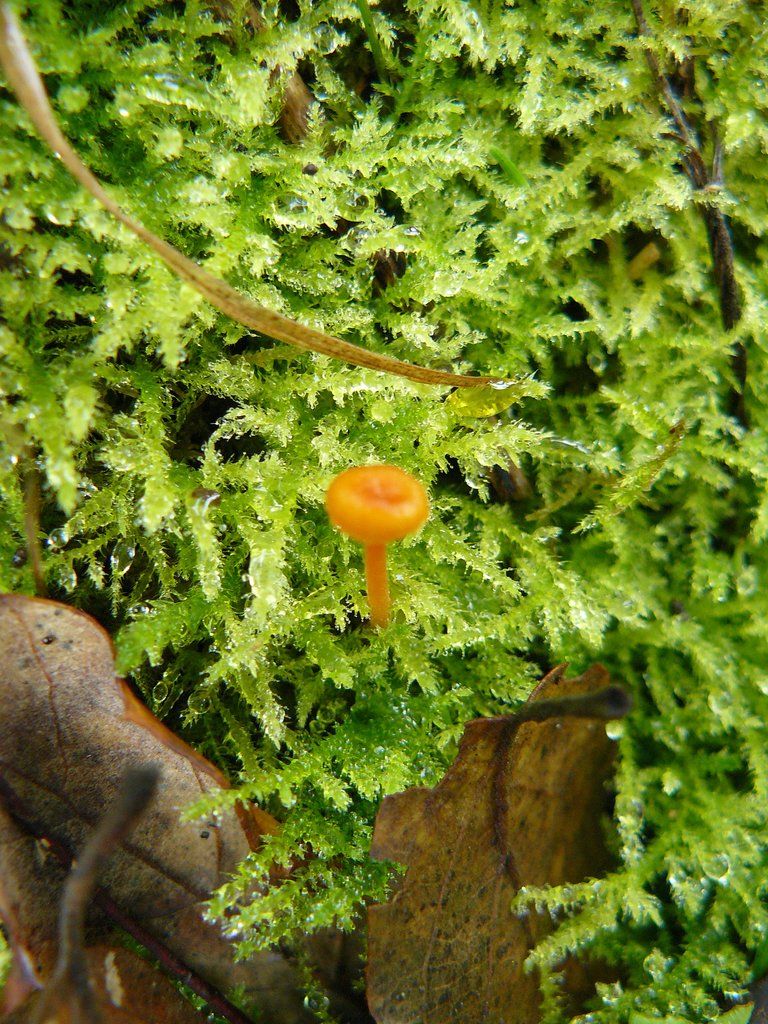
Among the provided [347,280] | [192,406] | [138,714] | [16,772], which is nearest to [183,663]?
[138,714]

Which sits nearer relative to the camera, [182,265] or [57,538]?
[182,265]

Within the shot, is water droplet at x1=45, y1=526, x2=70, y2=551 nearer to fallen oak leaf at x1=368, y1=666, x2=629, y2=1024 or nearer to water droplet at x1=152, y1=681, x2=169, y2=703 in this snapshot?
water droplet at x1=152, y1=681, x2=169, y2=703

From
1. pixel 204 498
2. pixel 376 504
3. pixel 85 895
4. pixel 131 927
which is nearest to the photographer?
pixel 85 895

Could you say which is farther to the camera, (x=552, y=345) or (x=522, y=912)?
(x=552, y=345)

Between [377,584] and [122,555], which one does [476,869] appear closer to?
[377,584]

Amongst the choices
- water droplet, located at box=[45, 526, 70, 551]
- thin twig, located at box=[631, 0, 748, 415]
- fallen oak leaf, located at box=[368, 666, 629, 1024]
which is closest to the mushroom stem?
fallen oak leaf, located at box=[368, 666, 629, 1024]

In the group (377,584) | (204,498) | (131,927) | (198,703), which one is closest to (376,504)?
(377,584)

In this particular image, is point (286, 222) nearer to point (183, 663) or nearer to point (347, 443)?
point (347, 443)
